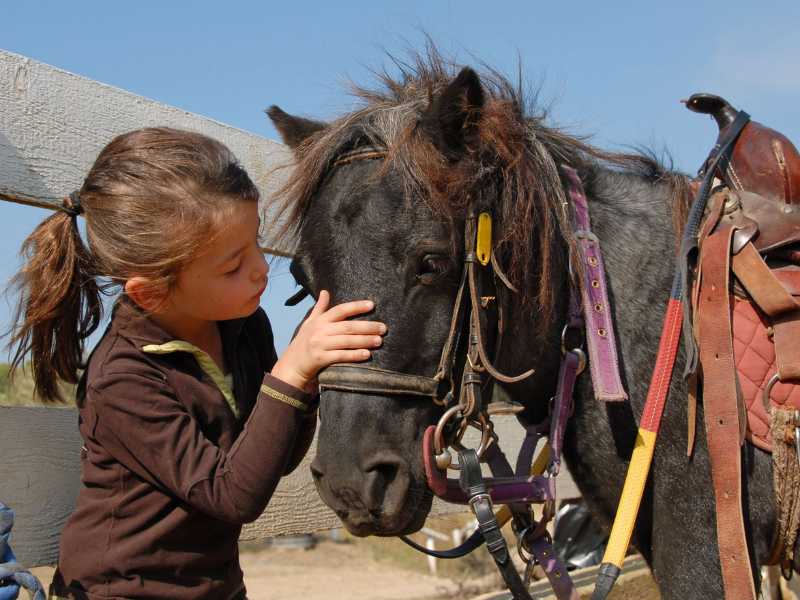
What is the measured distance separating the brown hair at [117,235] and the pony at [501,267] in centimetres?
26

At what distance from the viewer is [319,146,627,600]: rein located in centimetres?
152

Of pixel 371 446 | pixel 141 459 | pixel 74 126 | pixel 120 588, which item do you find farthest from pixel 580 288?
pixel 74 126

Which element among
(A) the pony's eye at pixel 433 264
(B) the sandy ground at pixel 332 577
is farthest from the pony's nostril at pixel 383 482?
(B) the sandy ground at pixel 332 577

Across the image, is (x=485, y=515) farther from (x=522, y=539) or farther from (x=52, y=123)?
(x=52, y=123)

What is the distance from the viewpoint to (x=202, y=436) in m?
1.56

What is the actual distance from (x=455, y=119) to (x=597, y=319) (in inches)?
25.0

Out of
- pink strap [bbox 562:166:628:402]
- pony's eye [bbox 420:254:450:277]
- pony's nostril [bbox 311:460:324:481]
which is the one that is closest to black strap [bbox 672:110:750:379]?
pink strap [bbox 562:166:628:402]

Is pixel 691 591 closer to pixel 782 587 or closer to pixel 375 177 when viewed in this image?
pixel 375 177

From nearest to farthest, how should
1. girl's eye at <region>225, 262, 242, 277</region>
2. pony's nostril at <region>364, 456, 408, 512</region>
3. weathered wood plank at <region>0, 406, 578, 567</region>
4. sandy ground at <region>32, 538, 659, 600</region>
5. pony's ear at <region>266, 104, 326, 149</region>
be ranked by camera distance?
pony's nostril at <region>364, 456, 408, 512</region> → girl's eye at <region>225, 262, 242, 277</region> → weathered wood plank at <region>0, 406, 578, 567</region> → pony's ear at <region>266, 104, 326, 149</region> → sandy ground at <region>32, 538, 659, 600</region>

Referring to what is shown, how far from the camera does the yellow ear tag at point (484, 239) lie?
1624 millimetres

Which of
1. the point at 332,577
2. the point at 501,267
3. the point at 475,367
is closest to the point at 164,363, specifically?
the point at 475,367

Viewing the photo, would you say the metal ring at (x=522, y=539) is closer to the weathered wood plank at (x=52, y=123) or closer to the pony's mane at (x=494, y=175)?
the pony's mane at (x=494, y=175)

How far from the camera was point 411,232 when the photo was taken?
158 cm

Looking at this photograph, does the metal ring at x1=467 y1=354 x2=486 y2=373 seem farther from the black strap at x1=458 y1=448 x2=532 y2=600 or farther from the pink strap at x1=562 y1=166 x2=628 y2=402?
the pink strap at x1=562 y1=166 x2=628 y2=402
